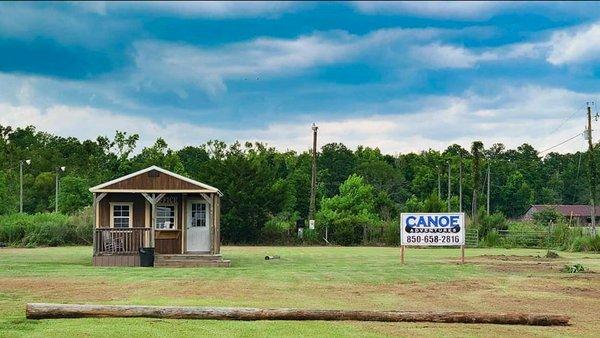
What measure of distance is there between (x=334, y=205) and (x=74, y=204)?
21881mm

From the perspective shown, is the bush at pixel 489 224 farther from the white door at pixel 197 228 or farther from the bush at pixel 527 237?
the white door at pixel 197 228

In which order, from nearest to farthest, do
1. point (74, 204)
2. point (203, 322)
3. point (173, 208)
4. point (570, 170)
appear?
point (203, 322), point (173, 208), point (74, 204), point (570, 170)

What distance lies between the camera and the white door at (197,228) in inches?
1304

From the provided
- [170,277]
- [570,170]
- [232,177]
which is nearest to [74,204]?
[232,177]

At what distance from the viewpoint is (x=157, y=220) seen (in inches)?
1304

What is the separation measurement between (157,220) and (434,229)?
10866 mm

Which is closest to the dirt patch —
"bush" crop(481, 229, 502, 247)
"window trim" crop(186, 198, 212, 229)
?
"window trim" crop(186, 198, 212, 229)

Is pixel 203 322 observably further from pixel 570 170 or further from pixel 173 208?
pixel 570 170

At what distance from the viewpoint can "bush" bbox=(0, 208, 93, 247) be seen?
160 feet

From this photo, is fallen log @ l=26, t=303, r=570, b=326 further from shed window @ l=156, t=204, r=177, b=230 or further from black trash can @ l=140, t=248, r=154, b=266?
shed window @ l=156, t=204, r=177, b=230

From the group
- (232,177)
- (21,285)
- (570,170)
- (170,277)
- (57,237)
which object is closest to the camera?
(21,285)

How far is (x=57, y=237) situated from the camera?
49500 millimetres

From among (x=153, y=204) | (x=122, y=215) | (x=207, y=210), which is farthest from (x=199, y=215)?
(x=122, y=215)

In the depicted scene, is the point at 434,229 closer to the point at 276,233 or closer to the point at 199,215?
the point at 199,215
